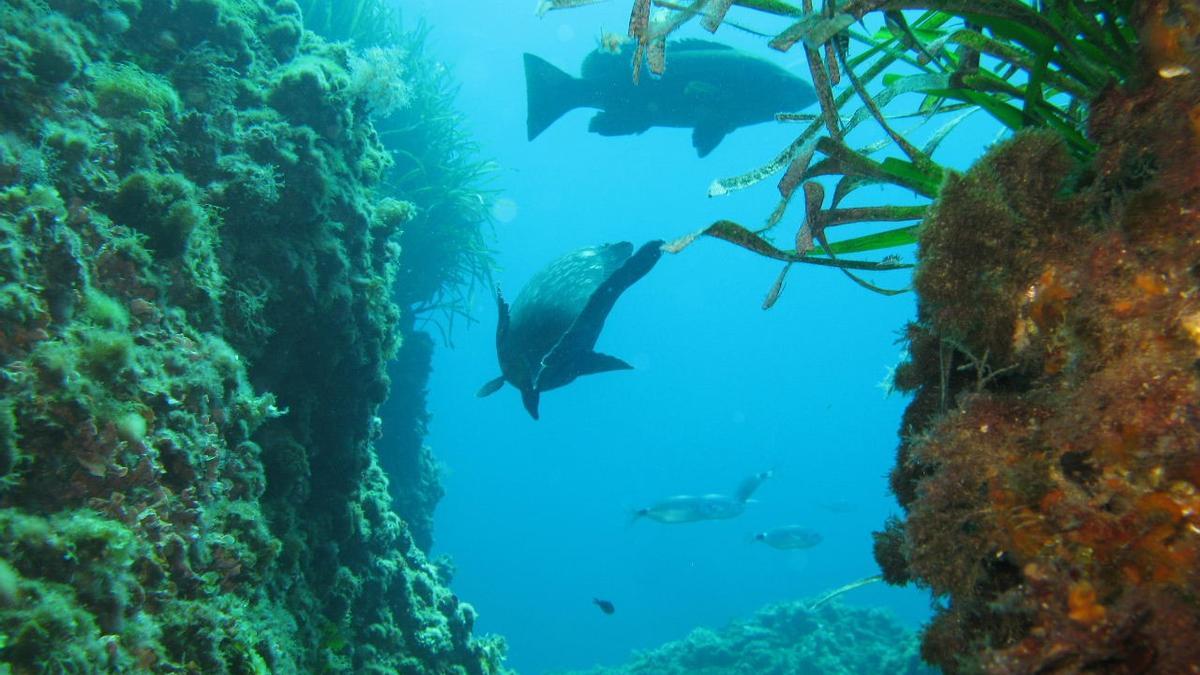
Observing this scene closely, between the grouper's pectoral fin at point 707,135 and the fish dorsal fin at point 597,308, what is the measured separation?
3.50 m

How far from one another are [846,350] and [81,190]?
10905 cm

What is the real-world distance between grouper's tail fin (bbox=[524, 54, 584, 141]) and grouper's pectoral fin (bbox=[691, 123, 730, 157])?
5.60ft

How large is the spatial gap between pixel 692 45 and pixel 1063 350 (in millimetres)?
7049

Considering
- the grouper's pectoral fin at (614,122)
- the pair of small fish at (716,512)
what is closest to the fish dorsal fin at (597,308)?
Answer: the grouper's pectoral fin at (614,122)

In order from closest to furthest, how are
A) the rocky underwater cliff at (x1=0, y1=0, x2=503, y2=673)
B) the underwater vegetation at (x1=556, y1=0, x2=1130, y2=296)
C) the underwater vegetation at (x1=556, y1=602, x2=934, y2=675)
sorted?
the underwater vegetation at (x1=556, y1=0, x2=1130, y2=296) → the rocky underwater cliff at (x1=0, y1=0, x2=503, y2=673) → the underwater vegetation at (x1=556, y1=602, x2=934, y2=675)

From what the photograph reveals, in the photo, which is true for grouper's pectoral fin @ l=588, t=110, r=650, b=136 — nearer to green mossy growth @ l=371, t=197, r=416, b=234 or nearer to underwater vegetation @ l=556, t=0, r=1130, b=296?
green mossy growth @ l=371, t=197, r=416, b=234

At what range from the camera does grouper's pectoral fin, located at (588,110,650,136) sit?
759 centimetres

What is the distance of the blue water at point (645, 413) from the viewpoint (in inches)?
2029

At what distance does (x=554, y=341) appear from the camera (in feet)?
18.1

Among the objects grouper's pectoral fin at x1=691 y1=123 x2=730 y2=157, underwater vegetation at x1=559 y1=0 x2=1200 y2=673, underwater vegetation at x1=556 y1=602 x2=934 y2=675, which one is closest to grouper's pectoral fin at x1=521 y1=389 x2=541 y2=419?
grouper's pectoral fin at x1=691 y1=123 x2=730 y2=157

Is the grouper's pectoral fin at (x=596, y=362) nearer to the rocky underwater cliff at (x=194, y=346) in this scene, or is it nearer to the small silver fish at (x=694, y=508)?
the rocky underwater cliff at (x=194, y=346)

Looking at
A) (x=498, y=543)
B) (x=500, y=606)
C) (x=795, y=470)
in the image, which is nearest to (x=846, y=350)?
(x=795, y=470)

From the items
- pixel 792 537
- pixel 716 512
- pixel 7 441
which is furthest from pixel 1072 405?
pixel 792 537

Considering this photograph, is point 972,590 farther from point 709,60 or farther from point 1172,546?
point 709,60
